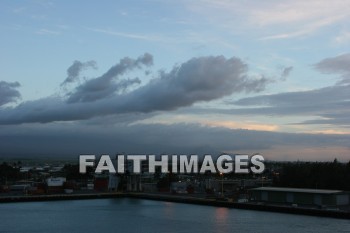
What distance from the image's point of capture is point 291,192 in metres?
26.8

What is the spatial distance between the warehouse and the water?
170 centimetres

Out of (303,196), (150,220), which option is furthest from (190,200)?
(303,196)

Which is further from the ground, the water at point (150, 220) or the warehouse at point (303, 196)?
the warehouse at point (303, 196)

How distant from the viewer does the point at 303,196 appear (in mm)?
25922

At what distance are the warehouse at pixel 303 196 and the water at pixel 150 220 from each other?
170cm

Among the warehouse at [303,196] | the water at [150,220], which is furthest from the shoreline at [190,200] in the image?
the warehouse at [303,196]

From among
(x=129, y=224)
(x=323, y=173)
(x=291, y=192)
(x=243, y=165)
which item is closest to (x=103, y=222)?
(x=129, y=224)

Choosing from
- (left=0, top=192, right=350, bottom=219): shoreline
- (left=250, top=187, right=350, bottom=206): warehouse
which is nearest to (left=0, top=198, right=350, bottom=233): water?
(left=0, top=192, right=350, bottom=219): shoreline

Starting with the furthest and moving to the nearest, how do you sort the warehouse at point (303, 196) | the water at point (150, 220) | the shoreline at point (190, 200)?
the warehouse at point (303, 196)
the shoreline at point (190, 200)
the water at point (150, 220)

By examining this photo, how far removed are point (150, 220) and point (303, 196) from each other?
290 inches

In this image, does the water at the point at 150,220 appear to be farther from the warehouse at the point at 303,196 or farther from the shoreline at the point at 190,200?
the warehouse at the point at 303,196

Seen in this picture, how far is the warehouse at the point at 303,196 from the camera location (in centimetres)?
2473

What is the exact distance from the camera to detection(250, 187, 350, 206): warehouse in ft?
81.1

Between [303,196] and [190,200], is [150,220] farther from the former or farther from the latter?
[303,196]
